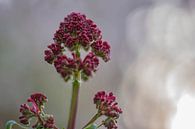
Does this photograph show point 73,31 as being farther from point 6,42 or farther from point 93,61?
point 6,42

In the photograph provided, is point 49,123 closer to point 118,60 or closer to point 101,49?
point 101,49

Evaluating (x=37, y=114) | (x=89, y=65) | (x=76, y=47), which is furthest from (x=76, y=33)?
(x=37, y=114)

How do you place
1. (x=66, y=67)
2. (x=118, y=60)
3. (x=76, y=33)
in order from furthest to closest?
(x=118, y=60), (x=76, y=33), (x=66, y=67)

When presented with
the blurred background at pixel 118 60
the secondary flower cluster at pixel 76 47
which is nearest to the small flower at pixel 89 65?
the secondary flower cluster at pixel 76 47

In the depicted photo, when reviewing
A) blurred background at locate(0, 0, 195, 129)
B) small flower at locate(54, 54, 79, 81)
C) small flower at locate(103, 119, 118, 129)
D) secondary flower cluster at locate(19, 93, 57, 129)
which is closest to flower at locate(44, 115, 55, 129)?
secondary flower cluster at locate(19, 93, 57, 129)

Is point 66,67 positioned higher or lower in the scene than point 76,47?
lower

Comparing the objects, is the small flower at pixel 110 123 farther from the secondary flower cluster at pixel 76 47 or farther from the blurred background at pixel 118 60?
the blurred background at pixel 118 60

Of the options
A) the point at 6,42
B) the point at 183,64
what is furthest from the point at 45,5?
the point at 183,64

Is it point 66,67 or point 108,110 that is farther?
point 108,110
